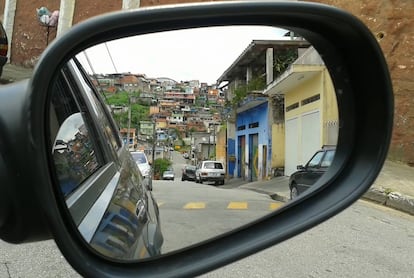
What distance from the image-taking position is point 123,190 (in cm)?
200

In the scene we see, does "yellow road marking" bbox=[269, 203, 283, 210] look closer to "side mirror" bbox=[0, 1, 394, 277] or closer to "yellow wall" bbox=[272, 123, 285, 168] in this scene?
"side mirror" bbox=[0, 1, 394, 277]

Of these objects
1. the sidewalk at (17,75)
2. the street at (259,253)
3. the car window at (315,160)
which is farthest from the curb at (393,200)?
the sidewalk at (17,75)

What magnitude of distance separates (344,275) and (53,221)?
4.21 m

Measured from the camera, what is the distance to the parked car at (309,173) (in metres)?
1.71

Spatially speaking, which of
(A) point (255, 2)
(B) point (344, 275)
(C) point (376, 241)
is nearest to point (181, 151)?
(A) point (255, 2)

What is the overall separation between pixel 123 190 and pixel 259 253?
2976mm

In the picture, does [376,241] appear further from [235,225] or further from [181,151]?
[235,225]

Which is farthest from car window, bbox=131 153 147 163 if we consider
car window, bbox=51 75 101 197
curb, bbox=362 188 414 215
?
curb, bbox=362 188 414 215

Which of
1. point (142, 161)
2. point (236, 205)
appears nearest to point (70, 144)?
point (236, 205)

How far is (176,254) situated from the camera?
1.49m

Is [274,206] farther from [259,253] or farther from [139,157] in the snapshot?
[259,253]

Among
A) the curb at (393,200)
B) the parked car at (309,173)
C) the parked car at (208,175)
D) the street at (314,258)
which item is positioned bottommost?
the street at (314,258)

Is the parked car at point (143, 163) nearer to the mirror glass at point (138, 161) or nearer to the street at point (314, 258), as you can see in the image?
the mirror glass at point (138, 161)

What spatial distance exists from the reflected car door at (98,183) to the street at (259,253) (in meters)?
0.09
